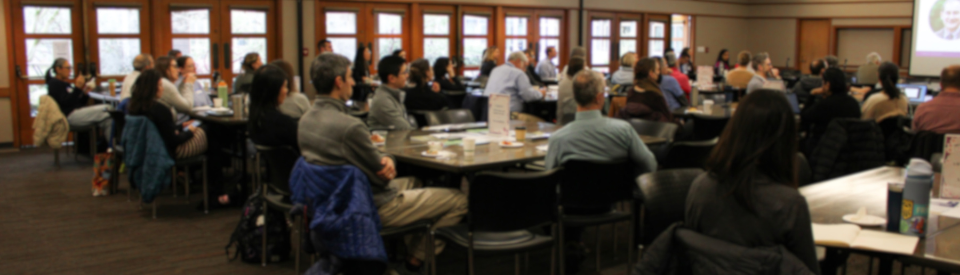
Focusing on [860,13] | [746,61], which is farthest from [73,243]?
[860,13]

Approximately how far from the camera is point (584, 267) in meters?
4.23

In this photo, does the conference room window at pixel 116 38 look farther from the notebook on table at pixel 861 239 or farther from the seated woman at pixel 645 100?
the notebook on table at pixel 861 239

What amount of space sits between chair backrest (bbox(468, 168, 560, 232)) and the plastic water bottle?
1329mm

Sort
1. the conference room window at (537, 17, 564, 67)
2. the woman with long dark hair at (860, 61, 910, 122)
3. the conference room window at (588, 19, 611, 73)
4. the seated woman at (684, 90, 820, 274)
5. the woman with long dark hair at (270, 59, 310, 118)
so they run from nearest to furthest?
the seated woman at (684, 90, 820, 274) < the woman with long dark hair at (270, 59, 310, 118) < the woman with long dark hair at (860, 61, 910, 122) < the conference room window at (537, 17, 564, 67) < the conference room window at (588, 19, 611, 73)

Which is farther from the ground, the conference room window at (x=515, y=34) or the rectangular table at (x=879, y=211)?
the conference room window at (x=515, y=34)

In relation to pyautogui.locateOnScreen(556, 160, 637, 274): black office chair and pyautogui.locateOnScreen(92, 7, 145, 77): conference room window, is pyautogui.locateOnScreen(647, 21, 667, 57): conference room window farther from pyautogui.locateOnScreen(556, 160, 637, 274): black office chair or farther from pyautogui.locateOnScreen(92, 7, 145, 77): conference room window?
pyautogui.locateOnScreen(556, 160, 637, 274): black office chair

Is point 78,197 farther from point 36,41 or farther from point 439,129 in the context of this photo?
point 36,41

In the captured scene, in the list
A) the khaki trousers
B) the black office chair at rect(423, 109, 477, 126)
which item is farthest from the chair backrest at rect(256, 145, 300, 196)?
the black office chair at rect(423, 109, 477, 126)

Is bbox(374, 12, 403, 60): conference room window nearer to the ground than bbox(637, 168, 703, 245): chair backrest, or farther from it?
farther from it

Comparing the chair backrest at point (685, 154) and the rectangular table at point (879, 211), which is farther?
the chair backrest at point (685, 154)

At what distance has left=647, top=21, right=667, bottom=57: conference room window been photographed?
52.0 ft

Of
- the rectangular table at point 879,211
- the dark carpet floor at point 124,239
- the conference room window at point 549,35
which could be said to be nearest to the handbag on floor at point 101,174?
the dark carpet floor at point 124,239

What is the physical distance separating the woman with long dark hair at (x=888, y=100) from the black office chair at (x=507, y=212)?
3.95 meters

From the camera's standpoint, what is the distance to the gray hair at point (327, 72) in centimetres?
324
